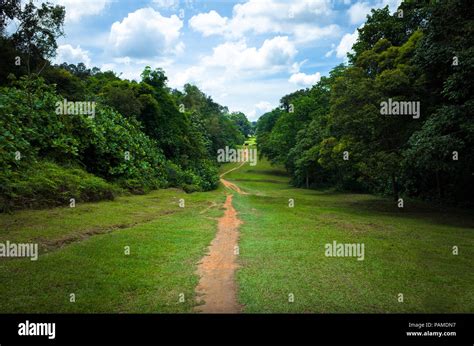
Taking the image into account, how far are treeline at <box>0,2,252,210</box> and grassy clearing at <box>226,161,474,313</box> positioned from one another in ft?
38.5

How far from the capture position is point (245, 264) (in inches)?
484

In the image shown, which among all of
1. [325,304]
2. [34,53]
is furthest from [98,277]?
[34,53]

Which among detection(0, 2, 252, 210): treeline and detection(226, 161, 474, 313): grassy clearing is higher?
detection(0, 2, 252, 210): treeline

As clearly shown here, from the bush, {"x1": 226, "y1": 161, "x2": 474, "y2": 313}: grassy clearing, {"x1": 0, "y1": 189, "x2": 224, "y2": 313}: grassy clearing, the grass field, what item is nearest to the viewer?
{"x1": 0, "y1": 189, "x2": 224, "y2": 313}: grassy clearing

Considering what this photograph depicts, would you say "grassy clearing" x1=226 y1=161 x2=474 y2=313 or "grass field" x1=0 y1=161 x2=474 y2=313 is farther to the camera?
"grassy clearing" x1=226 y1=161 x2=474 y2=313

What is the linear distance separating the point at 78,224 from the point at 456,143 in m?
19.4

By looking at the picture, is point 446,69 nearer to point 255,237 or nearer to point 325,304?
point 255,237

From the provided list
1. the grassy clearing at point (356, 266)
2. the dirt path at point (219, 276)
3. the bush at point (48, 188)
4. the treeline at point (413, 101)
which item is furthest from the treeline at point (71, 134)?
the treeline at point (413, 101)

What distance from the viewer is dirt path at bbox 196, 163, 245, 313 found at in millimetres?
8727

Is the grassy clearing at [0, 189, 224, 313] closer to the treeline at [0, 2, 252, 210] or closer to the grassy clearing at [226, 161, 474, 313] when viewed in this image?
the grassy clearing at [226, 161, 474, 313]

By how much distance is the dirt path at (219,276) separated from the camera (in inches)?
344

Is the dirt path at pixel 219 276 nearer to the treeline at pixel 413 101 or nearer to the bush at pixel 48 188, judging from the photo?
the bush at pixel 48 188

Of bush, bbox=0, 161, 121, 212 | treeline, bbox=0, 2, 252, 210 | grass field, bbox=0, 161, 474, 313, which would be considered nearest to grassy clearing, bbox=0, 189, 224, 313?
grass field, bbox=0, 161, 474, 313
